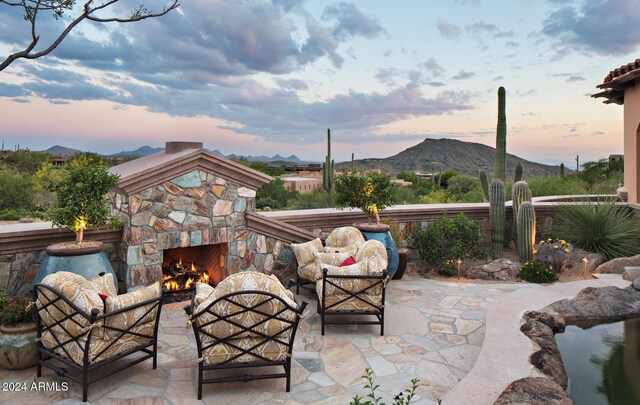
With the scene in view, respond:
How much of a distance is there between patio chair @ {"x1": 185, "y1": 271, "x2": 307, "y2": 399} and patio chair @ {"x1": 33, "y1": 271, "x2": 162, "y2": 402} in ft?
1.68

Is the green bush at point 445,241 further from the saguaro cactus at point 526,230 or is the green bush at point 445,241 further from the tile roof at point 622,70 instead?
the tile roof at point 622,70

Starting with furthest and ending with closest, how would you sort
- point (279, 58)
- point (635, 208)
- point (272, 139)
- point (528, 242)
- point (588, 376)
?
1. point (272, 139)
2. point (279, 58)
3. point (635, 208)
4. point (528, 242)
5. point (588, 376)

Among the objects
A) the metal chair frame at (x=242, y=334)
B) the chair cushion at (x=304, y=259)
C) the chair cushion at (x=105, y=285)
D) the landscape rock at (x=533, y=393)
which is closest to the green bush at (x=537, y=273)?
the chair cushion at (x=304, y=259)

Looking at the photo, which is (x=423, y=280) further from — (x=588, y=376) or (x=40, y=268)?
(x=40, y=268)

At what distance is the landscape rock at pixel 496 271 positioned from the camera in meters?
8.06

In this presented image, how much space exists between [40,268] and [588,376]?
648 centimetres

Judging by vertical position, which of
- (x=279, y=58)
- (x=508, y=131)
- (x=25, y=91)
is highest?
(x=279, y=58)

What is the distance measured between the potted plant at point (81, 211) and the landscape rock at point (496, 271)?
21.9ft

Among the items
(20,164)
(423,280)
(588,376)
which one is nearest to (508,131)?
(423,280)

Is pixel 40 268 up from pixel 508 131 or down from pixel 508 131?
down

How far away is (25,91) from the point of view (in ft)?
41.4

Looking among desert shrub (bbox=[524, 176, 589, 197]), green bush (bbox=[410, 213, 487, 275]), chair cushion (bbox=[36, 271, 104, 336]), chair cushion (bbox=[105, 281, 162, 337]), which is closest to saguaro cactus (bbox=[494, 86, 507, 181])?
green bush (bbox=[410, 213, 487, 275])

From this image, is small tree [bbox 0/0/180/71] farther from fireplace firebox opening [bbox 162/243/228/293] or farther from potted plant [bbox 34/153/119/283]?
fireplace firebox opening [bbox 162/243/228/293]

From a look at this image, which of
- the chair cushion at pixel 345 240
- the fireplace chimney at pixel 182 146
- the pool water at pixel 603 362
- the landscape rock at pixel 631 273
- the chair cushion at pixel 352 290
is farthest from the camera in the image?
the landscape rock at pixel 631 273
